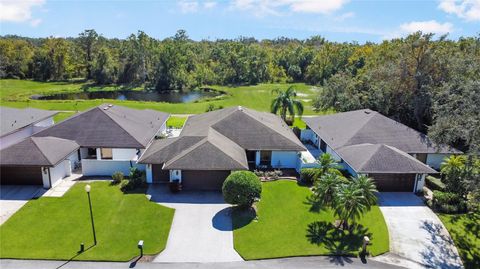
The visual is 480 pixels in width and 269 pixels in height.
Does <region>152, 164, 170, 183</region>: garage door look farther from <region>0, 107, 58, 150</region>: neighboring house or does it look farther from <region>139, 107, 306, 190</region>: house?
<region>0, 107, 58, 150</region>: neighboring house

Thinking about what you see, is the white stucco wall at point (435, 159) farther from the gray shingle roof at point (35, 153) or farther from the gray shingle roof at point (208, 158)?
the gray shingle roof at point (35, 153)

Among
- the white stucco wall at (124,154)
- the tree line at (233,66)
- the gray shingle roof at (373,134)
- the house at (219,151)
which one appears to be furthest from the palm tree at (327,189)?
the tree line at (233,66)

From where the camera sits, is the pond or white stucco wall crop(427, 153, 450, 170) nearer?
white stucco wall crop(427, 153, 450, 170)

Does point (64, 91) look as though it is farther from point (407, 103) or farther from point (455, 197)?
point (455, 197)

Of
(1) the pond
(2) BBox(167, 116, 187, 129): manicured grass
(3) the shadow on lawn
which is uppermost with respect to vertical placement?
(1) the pond

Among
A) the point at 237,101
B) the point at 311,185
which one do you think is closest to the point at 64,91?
the point at 237,101

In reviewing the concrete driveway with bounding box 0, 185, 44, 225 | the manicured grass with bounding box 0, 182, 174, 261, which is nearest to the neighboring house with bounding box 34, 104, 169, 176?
the manicured grass with bounding box 0, 182, 174, 261
